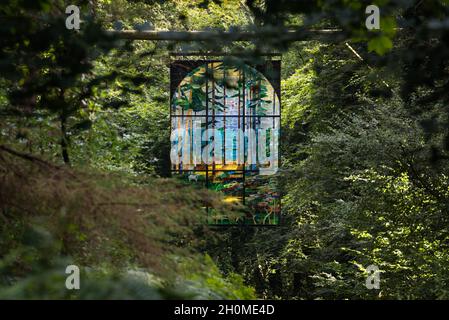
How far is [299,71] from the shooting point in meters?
20.5

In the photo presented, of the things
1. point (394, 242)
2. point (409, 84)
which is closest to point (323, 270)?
point (394, 242)

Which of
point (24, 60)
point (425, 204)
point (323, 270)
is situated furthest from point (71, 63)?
point (323, 270)

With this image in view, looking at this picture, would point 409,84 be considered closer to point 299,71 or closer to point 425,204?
point 425,204

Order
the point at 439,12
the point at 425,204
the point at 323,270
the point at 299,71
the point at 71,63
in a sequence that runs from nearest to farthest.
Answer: the point at 71,63, the point at 439,12, the point at 425,204, the point at 323,270, the point at 299,71

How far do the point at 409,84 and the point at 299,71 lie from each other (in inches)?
572

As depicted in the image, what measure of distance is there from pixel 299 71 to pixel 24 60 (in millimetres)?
15864

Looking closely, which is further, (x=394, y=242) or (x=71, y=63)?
(x=394, y=242)

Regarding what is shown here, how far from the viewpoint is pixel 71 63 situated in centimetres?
483

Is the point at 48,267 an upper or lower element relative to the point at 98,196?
lower
